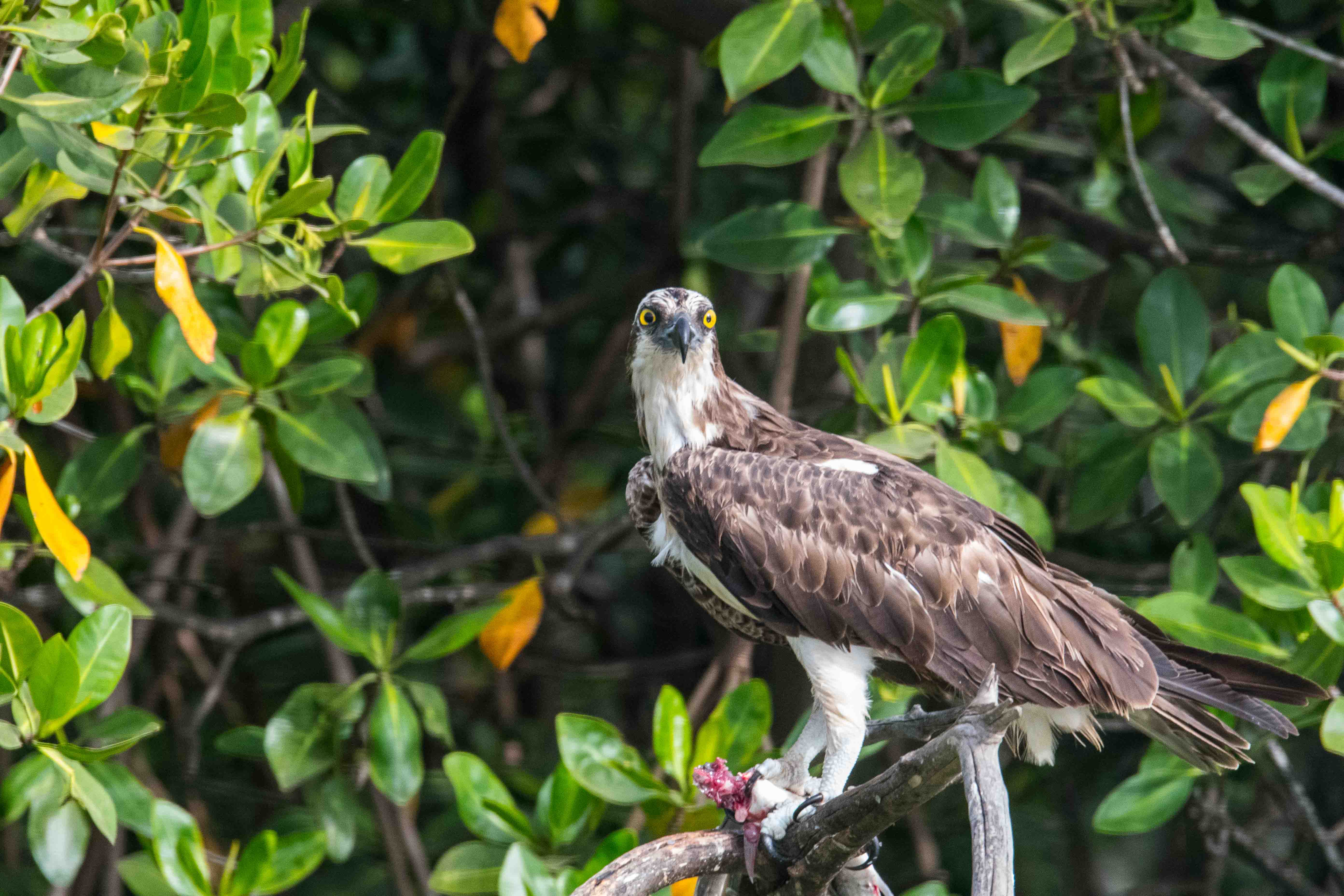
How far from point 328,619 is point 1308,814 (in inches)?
120

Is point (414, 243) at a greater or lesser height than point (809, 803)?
greater

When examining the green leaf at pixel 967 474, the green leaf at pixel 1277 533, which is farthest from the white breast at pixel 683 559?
the green leaf at pixel 1277 533

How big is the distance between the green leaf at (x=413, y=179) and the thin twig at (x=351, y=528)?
138 centimetres

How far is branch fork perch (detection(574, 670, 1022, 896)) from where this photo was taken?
193 centimetres

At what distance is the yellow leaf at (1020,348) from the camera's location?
3.88m

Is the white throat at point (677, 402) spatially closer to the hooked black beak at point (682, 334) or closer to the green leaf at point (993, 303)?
the hooked black beak at point (682, 334)

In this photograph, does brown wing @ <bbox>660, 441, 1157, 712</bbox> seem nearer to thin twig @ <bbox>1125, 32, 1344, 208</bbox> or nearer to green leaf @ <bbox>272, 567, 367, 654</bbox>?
green leaf @ <bbox>272, 567, 367, 654</bbox>

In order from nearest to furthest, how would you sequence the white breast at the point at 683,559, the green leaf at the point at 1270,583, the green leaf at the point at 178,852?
1. the white breast at the point at 683,559
2. the green leaf at the point at 1270,583
3. the green leaf at the point at 178,852

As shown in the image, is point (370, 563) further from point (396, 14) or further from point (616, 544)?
point (396, 14)

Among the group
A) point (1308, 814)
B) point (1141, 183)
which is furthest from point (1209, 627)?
point (1141, 183)

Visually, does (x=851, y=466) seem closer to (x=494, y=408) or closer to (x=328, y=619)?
(x=328, y=619)

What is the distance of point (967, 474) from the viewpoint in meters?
3.45

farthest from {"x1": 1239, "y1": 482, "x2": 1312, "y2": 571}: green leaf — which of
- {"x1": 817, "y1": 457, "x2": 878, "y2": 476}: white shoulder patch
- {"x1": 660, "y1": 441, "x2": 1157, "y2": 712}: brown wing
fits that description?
{"x1": 817, "y1": 457, "x2": 878, "y2": 476}: white shoulder patch

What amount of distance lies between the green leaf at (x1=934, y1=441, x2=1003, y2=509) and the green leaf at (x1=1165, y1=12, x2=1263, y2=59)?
1.31 m
